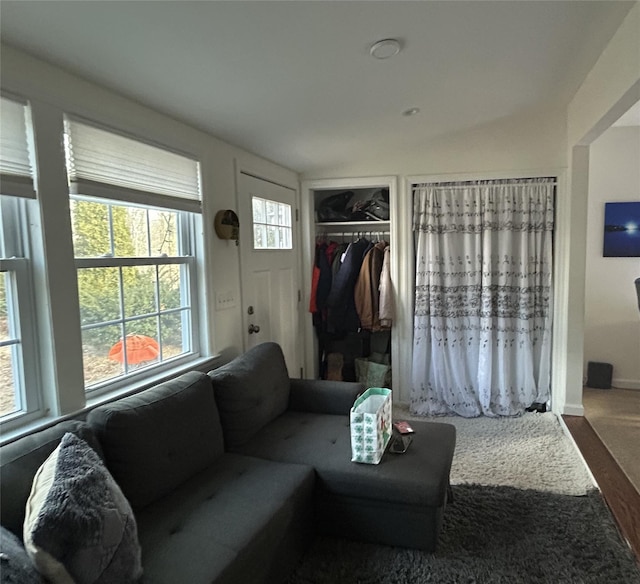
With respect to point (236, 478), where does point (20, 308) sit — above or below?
above

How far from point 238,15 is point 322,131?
144 cm

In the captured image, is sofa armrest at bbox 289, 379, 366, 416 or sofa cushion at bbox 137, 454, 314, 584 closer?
sofa cushion at bbox 137, 454, 314, 584

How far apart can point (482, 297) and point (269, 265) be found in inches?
67.3

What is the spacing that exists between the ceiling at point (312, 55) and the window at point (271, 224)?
1.49 feet

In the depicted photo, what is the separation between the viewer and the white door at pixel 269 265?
3.11m

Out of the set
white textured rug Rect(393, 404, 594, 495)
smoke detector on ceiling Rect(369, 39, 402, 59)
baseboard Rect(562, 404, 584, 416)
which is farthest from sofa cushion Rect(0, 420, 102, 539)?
baseboard Rect(562, 404, 584, 416)

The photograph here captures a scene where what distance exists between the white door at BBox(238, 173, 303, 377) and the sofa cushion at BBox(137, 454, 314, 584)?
1.29 metres

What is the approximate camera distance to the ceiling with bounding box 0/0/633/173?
154cm

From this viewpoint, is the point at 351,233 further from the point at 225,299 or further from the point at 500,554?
the point at 500,554

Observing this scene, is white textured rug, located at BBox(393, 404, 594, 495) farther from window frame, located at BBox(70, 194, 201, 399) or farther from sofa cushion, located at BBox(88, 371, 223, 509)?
window frame, located at BBox(70, 194, 201, 399)

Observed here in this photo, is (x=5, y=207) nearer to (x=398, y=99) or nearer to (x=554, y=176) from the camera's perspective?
(x=398, y=99)

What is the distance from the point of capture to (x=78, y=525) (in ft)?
3.83

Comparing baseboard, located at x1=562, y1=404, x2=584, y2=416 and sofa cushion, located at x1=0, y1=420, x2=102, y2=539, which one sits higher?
sofa cushion, located at x1=0, y1=420, x2=102, y2=539

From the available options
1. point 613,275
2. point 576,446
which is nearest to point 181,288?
point 576,446
